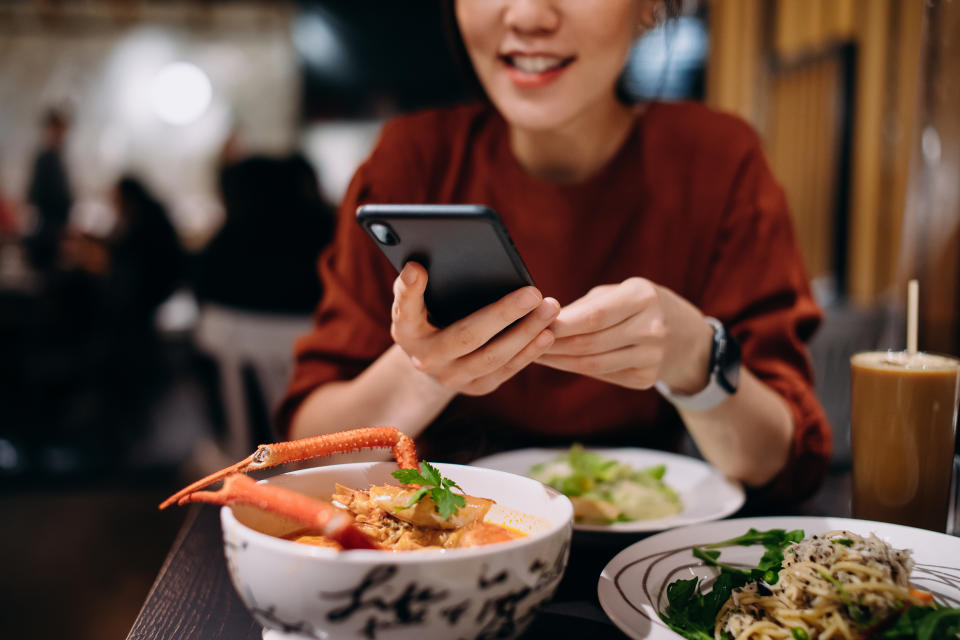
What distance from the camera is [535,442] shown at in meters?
1.50

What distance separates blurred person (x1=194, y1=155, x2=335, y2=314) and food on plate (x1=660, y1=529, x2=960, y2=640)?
212cm

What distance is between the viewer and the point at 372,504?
2.27ft

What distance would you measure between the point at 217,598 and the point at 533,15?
95cm

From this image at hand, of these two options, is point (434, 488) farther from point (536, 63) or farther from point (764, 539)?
point (536, 63)

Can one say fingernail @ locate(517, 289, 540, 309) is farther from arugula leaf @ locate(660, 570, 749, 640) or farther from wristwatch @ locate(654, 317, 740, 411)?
wristwatch @ locate(654, 317, 740, 411)

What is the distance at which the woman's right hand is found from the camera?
0.74 metres

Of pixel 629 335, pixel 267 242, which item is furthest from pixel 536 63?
pixel 267 242

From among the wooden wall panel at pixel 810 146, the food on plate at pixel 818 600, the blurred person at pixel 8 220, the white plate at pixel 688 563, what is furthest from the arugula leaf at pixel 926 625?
the blurred person at pixel 8 220

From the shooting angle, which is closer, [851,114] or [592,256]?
[592,256]

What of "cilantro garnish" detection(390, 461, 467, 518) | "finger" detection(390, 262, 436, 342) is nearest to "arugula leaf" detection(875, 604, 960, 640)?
"cilantro garnish" detection(390, 461, 467, 518)

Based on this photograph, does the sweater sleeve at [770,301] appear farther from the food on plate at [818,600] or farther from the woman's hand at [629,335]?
the food on plate at [818,600]

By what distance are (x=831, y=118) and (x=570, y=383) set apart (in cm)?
381

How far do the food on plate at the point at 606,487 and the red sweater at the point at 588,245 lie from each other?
0.83 feet

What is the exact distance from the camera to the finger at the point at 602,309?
2.78ft
